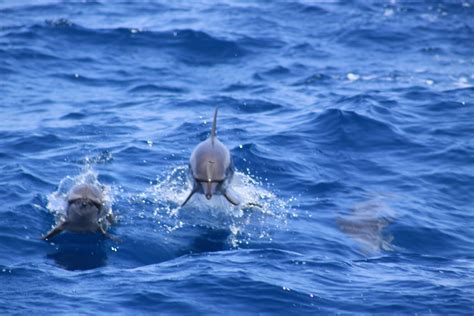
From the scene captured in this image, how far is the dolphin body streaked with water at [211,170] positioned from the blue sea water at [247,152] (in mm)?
681

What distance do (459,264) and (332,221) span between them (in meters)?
2.54

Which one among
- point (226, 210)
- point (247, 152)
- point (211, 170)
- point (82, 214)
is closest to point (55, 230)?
point (82, 214)

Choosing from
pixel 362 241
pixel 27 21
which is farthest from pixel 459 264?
pixel 27 21

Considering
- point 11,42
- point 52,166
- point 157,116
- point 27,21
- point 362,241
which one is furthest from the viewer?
point 27,21

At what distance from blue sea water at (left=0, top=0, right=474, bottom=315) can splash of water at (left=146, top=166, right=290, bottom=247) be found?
41mm

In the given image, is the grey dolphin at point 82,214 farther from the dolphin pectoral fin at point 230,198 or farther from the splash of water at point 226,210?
the dolphin pectoral fin at point 230,198

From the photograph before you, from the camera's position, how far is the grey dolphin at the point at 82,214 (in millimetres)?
15008

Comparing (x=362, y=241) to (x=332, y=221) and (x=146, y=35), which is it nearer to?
(x=332, y=221)

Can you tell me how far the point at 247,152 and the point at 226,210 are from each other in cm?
286

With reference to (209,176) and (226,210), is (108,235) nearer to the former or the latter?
(209,176)

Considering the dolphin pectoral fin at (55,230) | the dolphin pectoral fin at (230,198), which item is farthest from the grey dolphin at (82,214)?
the dolphin pectoral fin at (230,198)

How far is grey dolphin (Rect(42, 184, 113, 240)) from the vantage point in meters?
15.0

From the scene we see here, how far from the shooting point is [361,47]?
2770 centimetres

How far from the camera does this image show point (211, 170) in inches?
626
